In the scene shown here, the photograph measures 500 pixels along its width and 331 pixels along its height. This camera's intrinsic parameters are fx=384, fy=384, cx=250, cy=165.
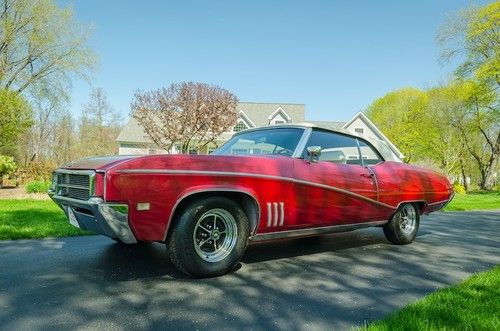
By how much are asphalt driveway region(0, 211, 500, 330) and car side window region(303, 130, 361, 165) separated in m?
1.24

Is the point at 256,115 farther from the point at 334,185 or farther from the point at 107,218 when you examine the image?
the point at 107,218

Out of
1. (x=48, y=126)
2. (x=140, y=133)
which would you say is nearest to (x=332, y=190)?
(x=140, y=133)

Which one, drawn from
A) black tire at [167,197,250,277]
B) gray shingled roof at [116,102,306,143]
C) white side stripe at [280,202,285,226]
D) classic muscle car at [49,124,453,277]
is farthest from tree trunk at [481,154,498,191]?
black tire at [167,197,250,277]

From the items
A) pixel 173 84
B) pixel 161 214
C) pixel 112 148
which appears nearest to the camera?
pixel 161 214

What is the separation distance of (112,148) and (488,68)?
136 ft

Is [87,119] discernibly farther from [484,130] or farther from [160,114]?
[484,130]

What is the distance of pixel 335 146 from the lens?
5.15m

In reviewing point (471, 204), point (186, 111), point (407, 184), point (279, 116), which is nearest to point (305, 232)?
point (407, 184)

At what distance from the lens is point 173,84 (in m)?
27.8

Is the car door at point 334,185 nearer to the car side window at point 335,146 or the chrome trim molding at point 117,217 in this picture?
the car side window at point 335,146

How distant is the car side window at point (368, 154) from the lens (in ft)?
18.2

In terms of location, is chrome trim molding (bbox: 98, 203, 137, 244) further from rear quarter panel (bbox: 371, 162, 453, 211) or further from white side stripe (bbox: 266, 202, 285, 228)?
rear quarter panel (bbox: 371, 162, 453, 211)

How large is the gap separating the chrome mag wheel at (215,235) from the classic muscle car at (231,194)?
0.03ft

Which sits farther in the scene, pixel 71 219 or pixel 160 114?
pixel 160 114
